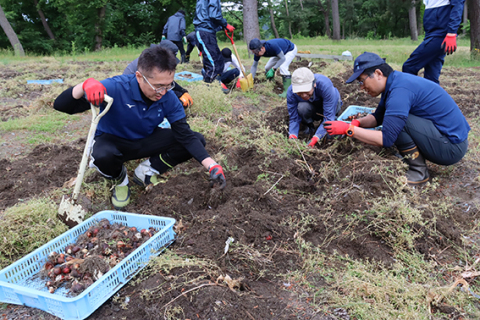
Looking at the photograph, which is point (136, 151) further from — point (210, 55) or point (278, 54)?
point (278, 54)

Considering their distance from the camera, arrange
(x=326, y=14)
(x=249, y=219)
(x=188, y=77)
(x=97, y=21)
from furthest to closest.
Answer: (x=326, y=14) → (x=97, y=21) → (x=188, y=77) → (x=249, y=219)

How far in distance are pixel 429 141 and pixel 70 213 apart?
2.98 metres

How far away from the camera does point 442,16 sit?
3918 mm

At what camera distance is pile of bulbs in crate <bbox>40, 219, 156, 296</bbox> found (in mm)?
2037

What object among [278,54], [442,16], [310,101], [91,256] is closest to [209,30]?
[278,54]

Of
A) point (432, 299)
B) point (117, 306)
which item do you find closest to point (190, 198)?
point (117, 306)

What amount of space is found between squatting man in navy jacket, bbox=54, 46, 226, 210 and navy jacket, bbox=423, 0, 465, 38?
3165mm

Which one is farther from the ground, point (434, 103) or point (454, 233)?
point (434, 103)

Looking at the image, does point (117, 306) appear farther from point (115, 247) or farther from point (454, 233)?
point (454, 233)

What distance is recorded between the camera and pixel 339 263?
2111 mm

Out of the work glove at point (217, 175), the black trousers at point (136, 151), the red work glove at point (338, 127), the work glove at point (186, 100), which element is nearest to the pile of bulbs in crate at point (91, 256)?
the black trousers at point (136, 151)

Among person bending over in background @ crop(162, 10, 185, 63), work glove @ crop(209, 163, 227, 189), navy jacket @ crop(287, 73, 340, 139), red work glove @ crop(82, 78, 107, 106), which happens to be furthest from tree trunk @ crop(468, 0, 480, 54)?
red work glove @ crop(82, 78, 107, 106)

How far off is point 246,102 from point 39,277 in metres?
4.35

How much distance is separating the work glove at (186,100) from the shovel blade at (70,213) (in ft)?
8.09
